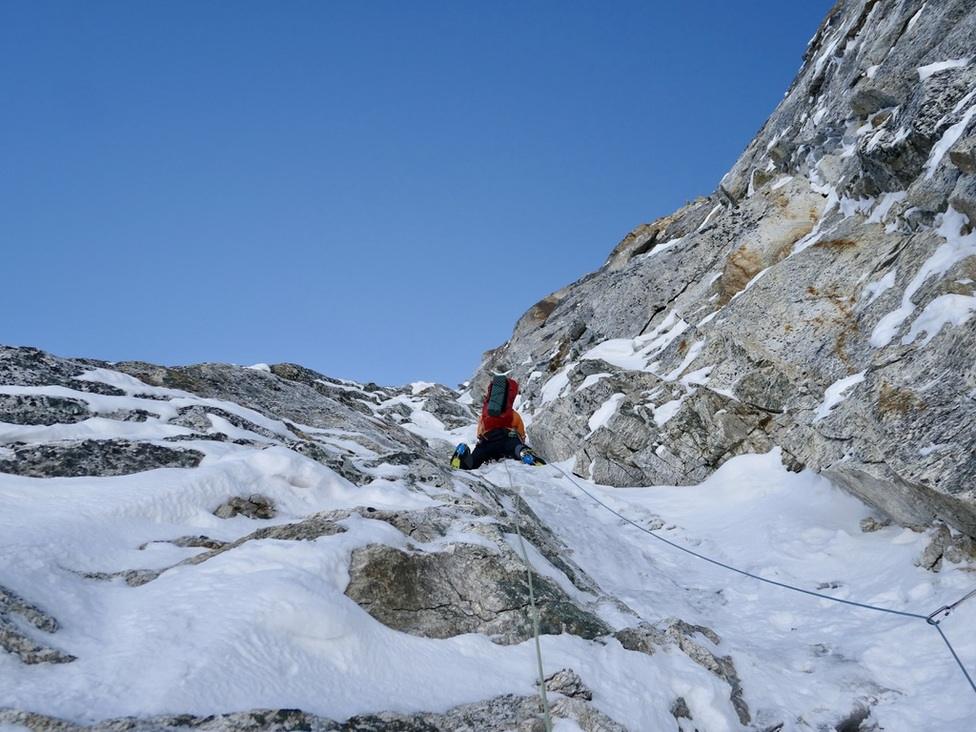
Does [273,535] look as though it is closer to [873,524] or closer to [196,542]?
[196,542]

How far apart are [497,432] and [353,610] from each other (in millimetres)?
11146

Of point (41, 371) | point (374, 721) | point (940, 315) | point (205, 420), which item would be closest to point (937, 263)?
point (940, 315)

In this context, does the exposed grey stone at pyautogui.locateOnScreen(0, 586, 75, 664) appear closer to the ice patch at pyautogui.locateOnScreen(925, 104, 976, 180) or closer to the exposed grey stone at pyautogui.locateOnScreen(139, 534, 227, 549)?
the exposed grey stone at pyautogui.locateOnScreen(139, 534, 227, 549)

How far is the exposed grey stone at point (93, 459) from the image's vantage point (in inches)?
318

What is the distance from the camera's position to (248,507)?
8219mm

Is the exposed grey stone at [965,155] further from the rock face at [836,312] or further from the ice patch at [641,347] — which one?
the ice patch at [641,347]

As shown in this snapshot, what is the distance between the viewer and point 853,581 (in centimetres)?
938

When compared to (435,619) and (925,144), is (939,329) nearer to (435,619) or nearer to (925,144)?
(925,144)

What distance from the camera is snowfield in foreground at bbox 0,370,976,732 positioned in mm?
4691

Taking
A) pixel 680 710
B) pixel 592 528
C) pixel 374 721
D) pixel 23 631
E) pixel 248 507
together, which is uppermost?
pixel 592 528

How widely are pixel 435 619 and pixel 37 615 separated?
3227mm

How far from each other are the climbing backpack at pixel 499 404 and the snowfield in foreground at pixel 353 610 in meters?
5.13

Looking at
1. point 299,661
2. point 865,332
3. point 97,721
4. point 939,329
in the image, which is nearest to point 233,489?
point 299,661

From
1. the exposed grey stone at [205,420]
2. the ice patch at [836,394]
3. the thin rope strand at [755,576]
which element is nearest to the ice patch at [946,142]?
the ice patch at [836,394]
